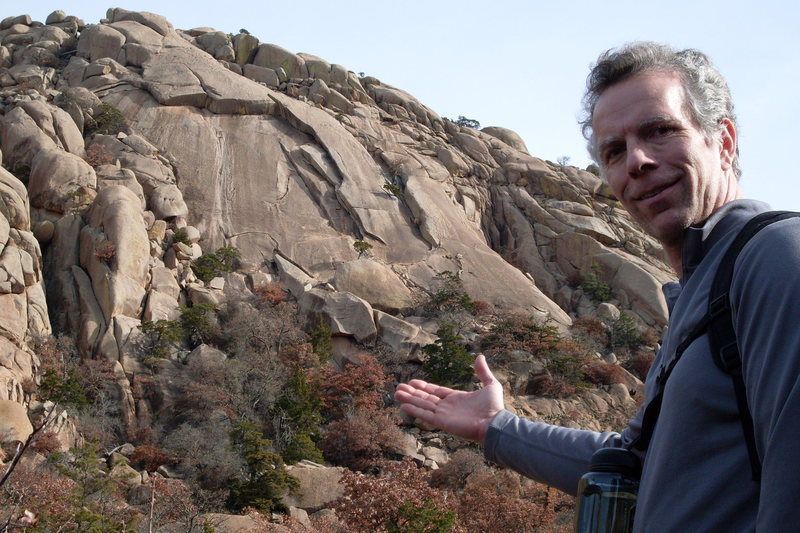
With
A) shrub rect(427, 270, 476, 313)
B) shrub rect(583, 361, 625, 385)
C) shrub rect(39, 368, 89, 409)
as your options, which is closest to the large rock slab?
shrub rect(39, 368, 89, 409)

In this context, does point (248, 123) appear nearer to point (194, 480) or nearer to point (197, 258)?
point (197, 258)

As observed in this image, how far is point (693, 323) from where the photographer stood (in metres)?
1.61

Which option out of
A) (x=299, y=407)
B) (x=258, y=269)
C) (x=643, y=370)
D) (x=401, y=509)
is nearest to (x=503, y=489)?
(x=401, y=509)

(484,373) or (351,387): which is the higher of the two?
(484,373)

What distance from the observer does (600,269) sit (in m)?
36.3

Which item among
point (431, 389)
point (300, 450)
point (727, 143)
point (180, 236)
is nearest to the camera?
point (727, 143)

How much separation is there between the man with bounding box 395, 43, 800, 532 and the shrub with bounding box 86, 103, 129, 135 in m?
34.7

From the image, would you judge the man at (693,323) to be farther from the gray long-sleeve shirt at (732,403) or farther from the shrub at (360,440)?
the shrub at (360,440)

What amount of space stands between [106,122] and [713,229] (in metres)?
35.8

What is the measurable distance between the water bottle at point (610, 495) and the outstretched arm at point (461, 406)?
75 cm

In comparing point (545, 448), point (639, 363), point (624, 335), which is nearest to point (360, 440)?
point (639, 363)

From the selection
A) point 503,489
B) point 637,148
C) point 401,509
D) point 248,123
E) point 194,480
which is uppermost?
point 637,148

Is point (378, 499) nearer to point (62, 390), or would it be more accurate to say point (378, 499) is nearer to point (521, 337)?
point (62, 390)

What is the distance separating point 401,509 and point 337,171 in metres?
23.8
